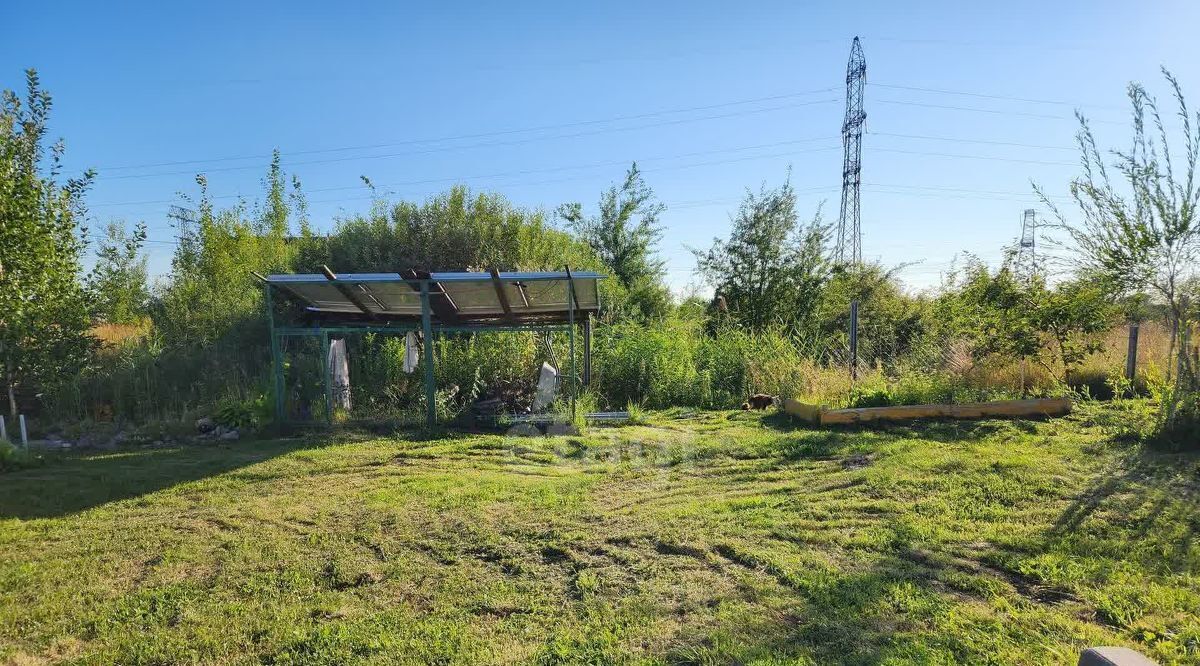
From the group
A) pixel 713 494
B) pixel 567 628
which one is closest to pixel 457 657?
pixel 567 628

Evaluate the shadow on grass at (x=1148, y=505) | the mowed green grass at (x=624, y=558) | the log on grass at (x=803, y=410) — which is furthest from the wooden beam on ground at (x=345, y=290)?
the shadow on grass at (x=1148, y=505)

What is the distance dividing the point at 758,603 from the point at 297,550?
309 cm

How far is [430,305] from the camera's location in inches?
356

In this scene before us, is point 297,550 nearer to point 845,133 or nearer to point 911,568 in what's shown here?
point 911,568

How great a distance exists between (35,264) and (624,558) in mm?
8083

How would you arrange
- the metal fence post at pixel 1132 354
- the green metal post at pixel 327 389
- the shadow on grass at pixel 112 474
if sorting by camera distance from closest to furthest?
the shadow on grass at pixel 112 474 < the green metal post at pixel 327 389 < the metal fence post at pixel 1132 354

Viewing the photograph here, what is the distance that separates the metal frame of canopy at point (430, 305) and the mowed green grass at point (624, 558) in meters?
2.41

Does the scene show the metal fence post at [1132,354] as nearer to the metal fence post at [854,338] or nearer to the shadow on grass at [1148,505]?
the metal fence post at [854,338]

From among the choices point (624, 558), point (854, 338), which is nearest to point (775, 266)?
point (854, 338)

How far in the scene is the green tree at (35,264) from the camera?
687 centimetres

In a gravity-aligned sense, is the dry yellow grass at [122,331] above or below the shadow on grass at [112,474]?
above

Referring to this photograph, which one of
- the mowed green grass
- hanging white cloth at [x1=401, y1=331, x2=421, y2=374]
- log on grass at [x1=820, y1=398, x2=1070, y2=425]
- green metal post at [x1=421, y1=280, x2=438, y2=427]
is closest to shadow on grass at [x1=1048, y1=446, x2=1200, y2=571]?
the mowed green grass

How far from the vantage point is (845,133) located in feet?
70.0

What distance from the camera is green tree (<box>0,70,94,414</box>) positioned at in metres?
6.87
